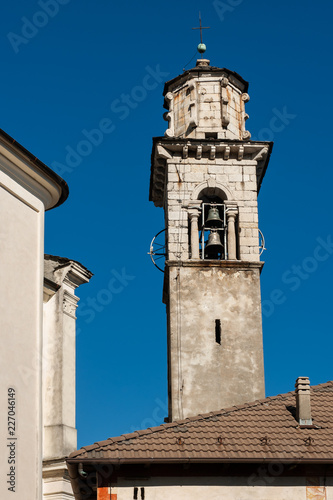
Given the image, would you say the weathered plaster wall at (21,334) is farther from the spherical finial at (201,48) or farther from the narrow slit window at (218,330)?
the spherical finial at (201,48)

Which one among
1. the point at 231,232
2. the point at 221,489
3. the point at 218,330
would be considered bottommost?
the point at 221,489

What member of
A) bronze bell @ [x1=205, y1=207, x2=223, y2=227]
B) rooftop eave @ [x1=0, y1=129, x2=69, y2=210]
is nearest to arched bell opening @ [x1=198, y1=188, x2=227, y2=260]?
bronze bell @ [x1=205, y1=207, x2=223, y2=227]

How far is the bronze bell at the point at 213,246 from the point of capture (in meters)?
30.3

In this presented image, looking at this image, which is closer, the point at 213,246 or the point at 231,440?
the point at 231,440

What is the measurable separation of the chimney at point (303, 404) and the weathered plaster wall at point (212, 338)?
709cm

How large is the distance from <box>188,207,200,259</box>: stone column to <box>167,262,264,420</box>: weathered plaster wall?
523 millimetres

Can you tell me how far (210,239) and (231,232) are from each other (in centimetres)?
71

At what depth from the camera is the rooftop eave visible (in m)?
14.7

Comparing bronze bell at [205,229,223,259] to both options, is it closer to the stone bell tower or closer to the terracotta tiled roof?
the stone bell tower

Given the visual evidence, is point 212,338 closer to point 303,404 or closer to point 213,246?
point 213,246

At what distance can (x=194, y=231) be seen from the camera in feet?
101

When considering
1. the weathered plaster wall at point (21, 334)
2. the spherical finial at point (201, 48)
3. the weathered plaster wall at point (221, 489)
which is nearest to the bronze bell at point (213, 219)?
the spherical finial at point (201, 48)

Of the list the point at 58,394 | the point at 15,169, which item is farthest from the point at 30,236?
the point at 58,394

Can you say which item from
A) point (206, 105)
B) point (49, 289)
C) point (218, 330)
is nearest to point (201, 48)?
point (206, 105)
